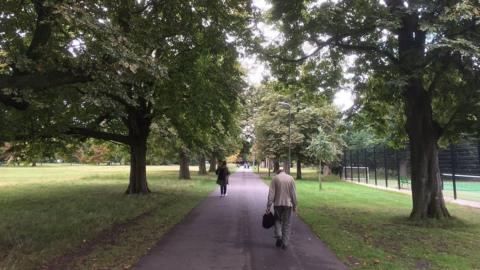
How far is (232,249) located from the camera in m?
9.81

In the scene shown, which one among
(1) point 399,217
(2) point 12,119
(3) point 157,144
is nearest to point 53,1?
(2) point 12,119

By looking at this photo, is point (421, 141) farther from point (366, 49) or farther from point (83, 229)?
point (83, 229)

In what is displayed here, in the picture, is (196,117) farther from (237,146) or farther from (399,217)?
(237,146)

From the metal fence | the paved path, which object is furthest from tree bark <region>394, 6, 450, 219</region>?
the paved path

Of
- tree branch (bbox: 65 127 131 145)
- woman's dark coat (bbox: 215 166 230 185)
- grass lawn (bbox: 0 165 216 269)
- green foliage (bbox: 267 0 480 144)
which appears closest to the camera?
grass lawn (bbox: 0 165 216 269)

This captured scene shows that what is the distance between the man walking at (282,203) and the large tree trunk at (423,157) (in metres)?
6.16

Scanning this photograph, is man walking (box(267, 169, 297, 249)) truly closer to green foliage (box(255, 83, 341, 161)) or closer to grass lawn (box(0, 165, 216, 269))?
grass lawn (box(0, 165, 216, 269))

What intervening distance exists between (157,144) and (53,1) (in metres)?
26.5

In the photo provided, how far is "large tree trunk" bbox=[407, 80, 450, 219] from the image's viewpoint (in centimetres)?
1483

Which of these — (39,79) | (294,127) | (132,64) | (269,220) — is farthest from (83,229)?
(294,127)

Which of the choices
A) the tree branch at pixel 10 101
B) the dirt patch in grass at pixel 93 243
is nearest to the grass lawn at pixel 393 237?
the dirt patch in grass at pixel 93 243

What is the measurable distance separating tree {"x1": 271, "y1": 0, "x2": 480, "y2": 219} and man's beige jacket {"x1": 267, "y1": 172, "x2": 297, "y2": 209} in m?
4.11

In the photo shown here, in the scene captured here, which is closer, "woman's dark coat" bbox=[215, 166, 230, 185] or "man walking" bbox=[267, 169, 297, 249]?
"man walking" bbox=[267, 169, 297, 249]

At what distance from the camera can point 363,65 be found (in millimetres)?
16969
